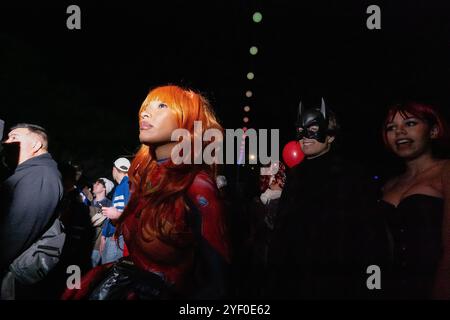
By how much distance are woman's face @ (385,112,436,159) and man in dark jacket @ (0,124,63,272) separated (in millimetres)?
2241

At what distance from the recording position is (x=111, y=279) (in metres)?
1.96

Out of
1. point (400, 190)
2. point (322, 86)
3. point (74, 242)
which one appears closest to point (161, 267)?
point (400, 190)

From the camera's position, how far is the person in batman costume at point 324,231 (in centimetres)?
227

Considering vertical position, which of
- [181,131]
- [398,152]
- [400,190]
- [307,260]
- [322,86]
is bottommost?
[307,260]

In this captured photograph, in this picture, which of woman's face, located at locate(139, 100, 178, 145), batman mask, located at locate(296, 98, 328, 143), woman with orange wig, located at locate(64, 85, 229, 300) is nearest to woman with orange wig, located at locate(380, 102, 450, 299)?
batman mask, located at locate(296, 98, 328, 143)

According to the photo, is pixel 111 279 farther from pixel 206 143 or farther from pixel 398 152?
pixel 398 152

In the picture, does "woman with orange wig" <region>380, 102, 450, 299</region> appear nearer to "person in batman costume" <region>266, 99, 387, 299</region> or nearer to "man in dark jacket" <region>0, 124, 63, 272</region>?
"person in batman costume" <region>266, 99, 387, 299</region>

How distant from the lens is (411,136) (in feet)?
7.79

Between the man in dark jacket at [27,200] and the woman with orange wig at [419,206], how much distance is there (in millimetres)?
2142

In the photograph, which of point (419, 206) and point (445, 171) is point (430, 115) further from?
point (419, 206)

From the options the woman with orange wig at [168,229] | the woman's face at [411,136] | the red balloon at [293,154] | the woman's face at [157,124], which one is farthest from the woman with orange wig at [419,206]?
the red balloon at [293,154]

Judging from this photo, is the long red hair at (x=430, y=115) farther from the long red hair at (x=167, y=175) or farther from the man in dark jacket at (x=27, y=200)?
the man in dark jacket at (x=27, y=200)

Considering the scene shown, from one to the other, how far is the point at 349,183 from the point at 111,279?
4.68 ft

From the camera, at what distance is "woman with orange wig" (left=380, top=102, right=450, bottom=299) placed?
7.12ft
